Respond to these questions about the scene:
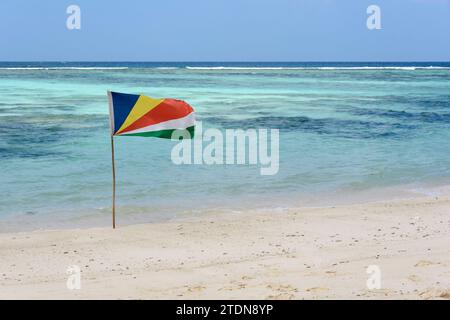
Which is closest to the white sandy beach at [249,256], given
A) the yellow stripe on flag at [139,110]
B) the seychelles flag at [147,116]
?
the seychelles flag at [147,116]

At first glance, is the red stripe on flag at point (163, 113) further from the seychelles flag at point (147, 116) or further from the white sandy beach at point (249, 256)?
the white sandy beach at point (249, 256)

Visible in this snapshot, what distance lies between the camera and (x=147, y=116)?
28.6 feet

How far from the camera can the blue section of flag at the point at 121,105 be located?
27.8ft

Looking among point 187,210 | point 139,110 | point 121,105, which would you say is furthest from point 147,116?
point 187,210

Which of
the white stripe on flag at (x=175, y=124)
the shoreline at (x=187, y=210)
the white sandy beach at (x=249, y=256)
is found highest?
the white stripe on flag at (x=175, y=124)

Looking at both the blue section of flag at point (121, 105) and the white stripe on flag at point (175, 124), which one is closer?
the blue section of flag at point (121, 105)

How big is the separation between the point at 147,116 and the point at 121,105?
0.39m

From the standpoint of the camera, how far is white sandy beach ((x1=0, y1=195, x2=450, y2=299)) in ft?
19.4

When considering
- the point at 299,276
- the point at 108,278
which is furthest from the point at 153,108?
the point at 299,276

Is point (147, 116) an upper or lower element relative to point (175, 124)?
upper

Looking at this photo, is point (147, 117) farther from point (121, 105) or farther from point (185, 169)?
point (185, 169)

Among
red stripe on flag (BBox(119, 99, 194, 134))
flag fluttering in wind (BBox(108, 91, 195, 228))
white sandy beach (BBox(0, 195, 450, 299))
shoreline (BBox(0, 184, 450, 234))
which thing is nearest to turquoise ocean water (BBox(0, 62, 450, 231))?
shoreline (BBox(0, 184, 450, 234))

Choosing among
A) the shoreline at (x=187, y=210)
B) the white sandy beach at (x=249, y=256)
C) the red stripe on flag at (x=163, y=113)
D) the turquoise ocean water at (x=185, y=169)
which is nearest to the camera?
the white sandy beach at (x=249, y=256)

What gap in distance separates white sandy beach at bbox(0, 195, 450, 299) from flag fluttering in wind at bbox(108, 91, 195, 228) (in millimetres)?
1093
